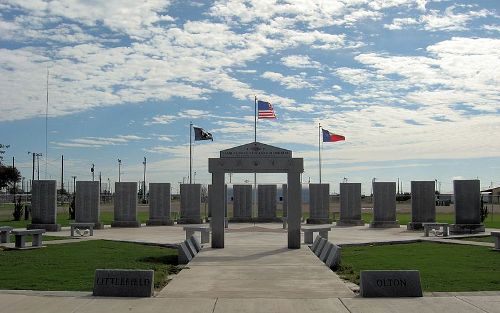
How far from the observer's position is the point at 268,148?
19562 mm

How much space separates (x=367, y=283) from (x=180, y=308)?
10.5 feet

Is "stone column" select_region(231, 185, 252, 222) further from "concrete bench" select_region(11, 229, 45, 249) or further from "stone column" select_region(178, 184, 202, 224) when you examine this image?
"concrete bench" select_region(11, 229, 45, 249)

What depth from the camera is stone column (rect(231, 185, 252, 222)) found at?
4028cm

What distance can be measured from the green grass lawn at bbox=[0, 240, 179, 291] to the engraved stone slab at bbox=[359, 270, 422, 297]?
3.92 meters

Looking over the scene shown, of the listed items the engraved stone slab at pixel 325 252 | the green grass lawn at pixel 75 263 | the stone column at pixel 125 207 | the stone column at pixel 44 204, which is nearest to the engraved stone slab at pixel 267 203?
the stone column at pixel 125 207

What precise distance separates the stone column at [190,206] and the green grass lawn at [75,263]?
1490 centimetres

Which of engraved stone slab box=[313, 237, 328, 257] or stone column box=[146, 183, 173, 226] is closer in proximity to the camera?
engraved stone slab box=[313, 237, 328, 257]

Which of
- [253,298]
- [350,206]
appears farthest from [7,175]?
[253,298]

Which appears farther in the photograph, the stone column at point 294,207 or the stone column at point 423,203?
the stone column at point 423,203

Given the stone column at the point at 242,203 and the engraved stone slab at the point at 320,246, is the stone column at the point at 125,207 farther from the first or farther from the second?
the engraved stone slab at the point at 320,246

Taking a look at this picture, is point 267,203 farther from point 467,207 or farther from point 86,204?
point 467,207

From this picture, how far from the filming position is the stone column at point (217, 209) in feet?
64.3

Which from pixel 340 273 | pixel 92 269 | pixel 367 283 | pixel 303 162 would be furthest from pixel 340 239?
pixel 367 283

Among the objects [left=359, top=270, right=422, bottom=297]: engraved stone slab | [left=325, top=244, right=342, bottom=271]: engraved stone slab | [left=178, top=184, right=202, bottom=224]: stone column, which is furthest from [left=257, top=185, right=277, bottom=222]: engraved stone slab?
[left=359, top=270, right=422, bottom=297]: engraved stone slab
